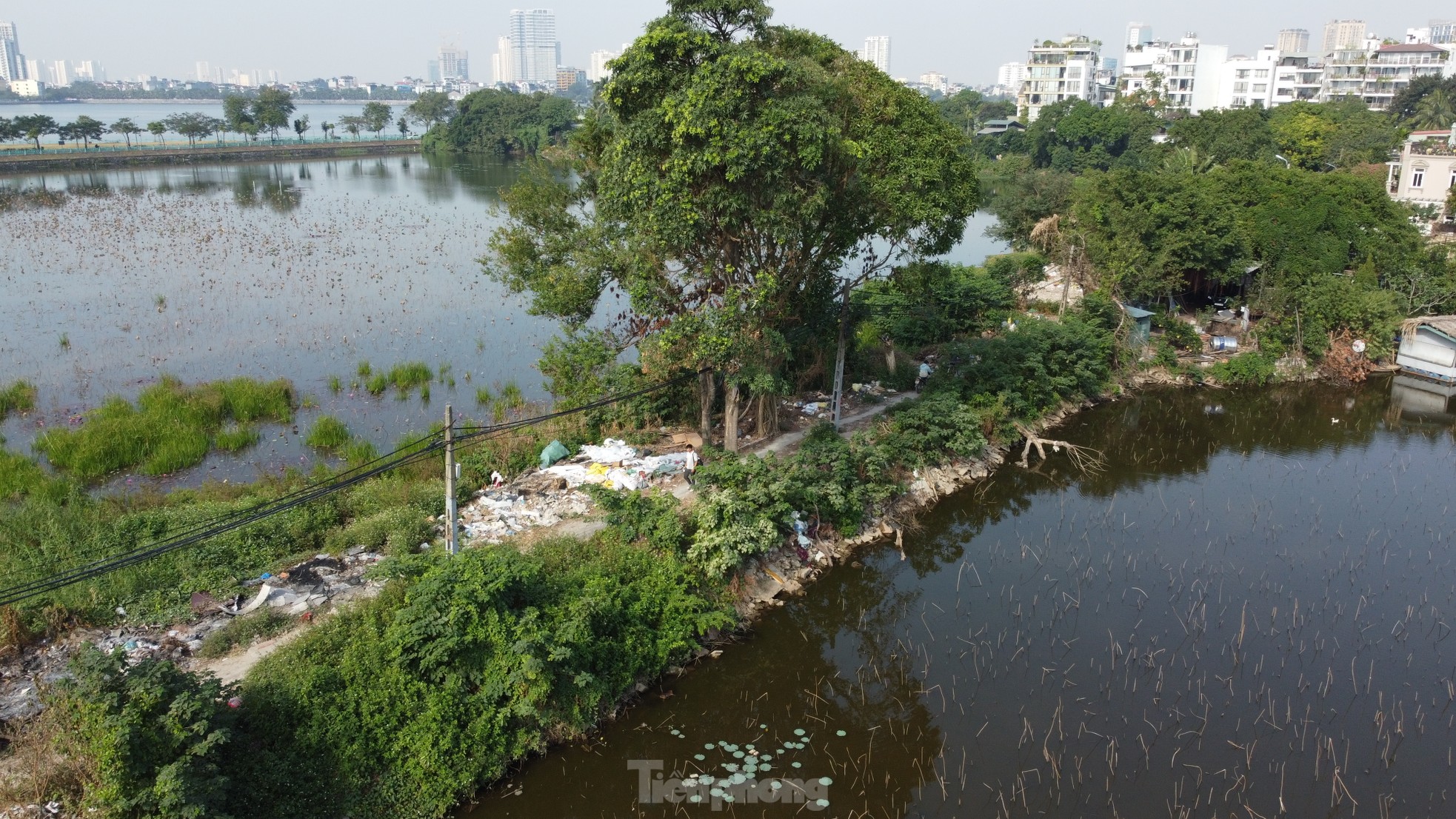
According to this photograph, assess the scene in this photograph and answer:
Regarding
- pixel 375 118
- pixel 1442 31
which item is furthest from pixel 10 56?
pixel 1442 31

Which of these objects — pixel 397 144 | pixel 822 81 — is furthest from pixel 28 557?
pixel 397 144

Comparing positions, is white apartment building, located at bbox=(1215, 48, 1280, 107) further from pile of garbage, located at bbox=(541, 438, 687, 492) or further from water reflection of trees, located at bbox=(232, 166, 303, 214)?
pile of garbage, located at bbox=(541, 438, 687, 492)

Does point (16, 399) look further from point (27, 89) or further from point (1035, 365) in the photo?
point (27, 89)

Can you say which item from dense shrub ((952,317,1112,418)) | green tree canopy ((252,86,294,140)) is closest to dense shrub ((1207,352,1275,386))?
dense shrub ((952,317,1112,418))

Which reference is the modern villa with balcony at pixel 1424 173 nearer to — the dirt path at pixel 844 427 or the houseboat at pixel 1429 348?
the houseboat at pixel 1429 348

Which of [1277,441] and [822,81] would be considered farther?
[1277,441]

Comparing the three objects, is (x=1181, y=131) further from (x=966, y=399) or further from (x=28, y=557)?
(x=28, y=557)
